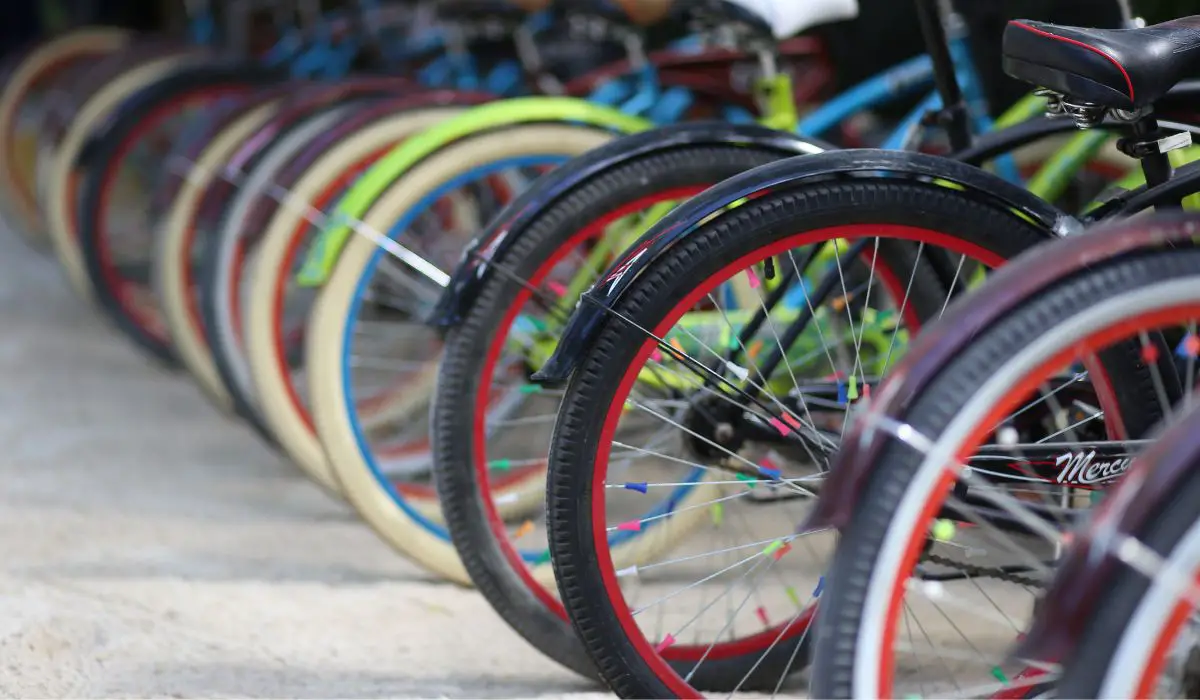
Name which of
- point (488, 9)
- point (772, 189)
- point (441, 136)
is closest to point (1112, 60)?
point (772, 189)

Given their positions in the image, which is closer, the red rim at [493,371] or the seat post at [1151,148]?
the seat post at [1151,148]

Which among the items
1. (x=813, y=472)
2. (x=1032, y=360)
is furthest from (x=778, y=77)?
(x=1032, y=360)

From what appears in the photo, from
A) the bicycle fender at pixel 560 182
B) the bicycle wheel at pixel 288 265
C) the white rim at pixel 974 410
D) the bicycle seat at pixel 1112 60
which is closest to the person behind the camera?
the white rim at pixel 974 410

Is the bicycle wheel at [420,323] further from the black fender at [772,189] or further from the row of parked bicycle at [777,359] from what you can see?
the black fender at [772,189]

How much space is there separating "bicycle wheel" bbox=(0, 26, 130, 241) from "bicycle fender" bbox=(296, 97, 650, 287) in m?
3.66

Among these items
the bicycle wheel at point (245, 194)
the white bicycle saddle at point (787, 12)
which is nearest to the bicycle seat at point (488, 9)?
the bicycle wheel at point (245, 194)

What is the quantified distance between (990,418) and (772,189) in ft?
1.80

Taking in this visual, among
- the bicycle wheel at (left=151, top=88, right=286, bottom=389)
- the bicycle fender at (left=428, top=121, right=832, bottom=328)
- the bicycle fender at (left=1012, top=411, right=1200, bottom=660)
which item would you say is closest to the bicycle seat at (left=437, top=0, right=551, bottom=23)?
the bicycle wheel at (left=151, top=88, right=286, bottom=389)

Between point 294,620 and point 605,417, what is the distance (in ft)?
3.47

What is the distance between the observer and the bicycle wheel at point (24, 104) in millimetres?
6039

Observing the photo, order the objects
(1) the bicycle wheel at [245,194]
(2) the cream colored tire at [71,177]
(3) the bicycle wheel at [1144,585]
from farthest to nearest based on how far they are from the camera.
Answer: (2) the cream colored tire at [71,177], (1) the bicycle wheel at [245,194], (3) the bicycle wheel at [1144,585]

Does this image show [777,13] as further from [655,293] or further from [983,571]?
[983,571]

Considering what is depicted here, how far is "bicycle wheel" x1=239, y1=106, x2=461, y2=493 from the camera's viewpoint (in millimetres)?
3162

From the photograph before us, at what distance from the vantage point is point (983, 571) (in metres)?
1.93
